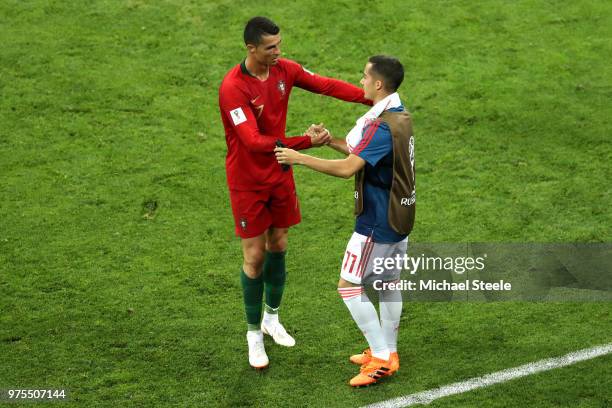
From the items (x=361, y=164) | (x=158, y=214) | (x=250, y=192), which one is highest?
(x=361, y=164)

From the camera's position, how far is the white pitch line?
257 inches

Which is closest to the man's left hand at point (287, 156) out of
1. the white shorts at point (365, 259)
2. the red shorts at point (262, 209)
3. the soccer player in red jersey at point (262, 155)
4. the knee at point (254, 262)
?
the soccer player in red jersey at point (262, 155)

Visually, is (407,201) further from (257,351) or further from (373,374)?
(257,351)

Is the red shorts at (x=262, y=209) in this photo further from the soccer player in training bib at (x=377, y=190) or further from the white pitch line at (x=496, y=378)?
the white pitch line at (x=496, y=378)

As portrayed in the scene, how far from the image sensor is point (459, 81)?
10859 mm

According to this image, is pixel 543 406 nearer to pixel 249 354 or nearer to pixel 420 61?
pixel 249 354

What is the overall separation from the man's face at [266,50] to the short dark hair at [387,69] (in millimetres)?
650

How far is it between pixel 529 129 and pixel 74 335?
505cm

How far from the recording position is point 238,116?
21.3 feet

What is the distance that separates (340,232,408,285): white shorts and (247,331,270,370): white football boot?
0.89 metres

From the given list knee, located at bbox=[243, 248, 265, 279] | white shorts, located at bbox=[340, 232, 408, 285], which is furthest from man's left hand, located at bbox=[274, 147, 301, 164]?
knee, located at bbox=[243, 248, 265, 279]

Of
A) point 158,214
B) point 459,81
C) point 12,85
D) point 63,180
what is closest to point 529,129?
point 459,81

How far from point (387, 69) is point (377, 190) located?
765mm

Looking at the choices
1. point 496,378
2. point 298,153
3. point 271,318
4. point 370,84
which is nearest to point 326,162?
point 298,153
